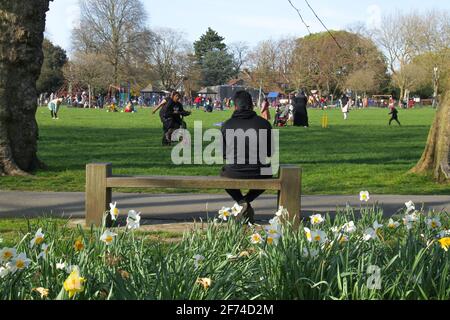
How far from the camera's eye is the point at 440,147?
38.1 feet

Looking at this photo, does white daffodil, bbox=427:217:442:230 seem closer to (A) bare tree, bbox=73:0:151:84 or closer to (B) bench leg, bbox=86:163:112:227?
(B) bench leg, bbox=86:163:112:227

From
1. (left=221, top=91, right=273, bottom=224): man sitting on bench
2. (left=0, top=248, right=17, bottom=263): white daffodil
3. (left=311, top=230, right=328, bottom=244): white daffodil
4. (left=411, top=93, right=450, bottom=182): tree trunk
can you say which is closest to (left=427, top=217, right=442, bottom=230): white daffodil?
(left=311, top=230, right=328, bottom=244): white daffodil

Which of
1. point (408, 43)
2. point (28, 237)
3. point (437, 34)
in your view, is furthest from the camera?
point (408, 43)

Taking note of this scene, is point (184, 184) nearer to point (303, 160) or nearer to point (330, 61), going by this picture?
point (303, 160)

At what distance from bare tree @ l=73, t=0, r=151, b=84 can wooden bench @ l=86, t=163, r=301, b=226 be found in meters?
72.9

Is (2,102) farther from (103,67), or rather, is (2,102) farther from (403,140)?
(103,67)

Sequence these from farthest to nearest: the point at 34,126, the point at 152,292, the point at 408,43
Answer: the point at 408,43
the point at 34,126
the point at 152,292

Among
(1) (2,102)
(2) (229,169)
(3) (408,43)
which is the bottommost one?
(2) (229,169)

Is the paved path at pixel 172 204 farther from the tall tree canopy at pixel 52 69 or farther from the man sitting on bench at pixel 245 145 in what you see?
the tall tree canopy at pixel 52 69

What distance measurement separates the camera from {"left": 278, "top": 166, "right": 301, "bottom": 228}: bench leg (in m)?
7.46
